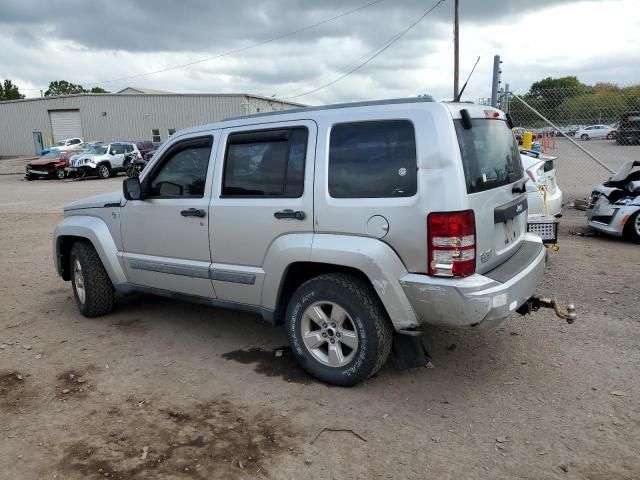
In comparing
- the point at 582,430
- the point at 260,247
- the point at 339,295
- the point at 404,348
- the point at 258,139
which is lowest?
the point at 582,430

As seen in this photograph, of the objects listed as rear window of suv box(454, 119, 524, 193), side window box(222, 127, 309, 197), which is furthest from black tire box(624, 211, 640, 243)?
side window box(222, 127, 309, 197)

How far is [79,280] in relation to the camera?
5320mm

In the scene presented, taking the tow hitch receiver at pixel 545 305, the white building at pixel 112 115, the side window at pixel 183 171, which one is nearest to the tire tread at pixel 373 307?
the tow hitch receiver at pixel 545 305

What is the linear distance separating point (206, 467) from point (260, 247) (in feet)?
5.17

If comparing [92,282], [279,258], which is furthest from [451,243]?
[92,282]

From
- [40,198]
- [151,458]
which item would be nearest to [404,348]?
[151,458]

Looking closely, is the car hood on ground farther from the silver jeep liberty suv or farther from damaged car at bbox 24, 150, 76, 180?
damaged car at bbox 24, 150, 76, 180

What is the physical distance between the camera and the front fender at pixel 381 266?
3209 millimetres

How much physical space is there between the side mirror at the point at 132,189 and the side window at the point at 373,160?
2.00m

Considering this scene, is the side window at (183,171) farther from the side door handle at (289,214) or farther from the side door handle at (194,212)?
the side door handle at (289,214)

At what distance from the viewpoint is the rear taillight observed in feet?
9.96

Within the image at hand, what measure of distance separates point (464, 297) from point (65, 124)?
47756 mm

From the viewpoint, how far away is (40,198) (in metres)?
17.2

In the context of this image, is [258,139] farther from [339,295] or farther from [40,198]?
[40,198]
